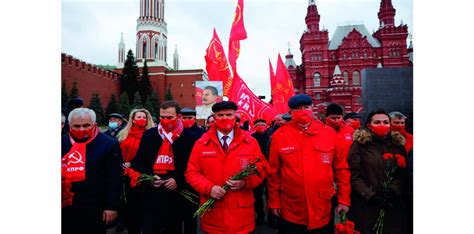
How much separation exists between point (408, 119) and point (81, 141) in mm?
3738

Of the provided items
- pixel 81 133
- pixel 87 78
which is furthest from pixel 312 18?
pixel 81 133

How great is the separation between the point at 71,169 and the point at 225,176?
1.44 metres

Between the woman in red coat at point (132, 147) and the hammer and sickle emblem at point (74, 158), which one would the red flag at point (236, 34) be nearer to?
the woman in red coat at point (132, 147)

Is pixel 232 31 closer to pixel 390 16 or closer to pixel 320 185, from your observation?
pixel 320 185

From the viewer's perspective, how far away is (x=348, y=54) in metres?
38.7

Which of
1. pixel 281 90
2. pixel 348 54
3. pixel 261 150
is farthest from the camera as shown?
pixel 348 54

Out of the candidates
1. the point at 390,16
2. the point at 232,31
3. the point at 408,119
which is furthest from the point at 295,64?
the point at 408,119

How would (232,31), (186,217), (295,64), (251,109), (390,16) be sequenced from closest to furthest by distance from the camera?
(186,217) < (251,109) < (232,31) < (390,16) < (295,64)

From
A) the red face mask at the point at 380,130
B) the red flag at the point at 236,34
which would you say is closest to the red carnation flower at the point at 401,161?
the red face mask at the point at 380,130

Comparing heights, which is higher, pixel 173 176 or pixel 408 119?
pixel 408 119

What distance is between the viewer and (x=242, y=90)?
754cm

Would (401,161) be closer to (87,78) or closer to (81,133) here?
(81,133)

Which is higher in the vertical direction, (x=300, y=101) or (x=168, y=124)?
(x=300, y=101)

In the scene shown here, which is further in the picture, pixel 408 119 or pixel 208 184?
pixel 408 119
